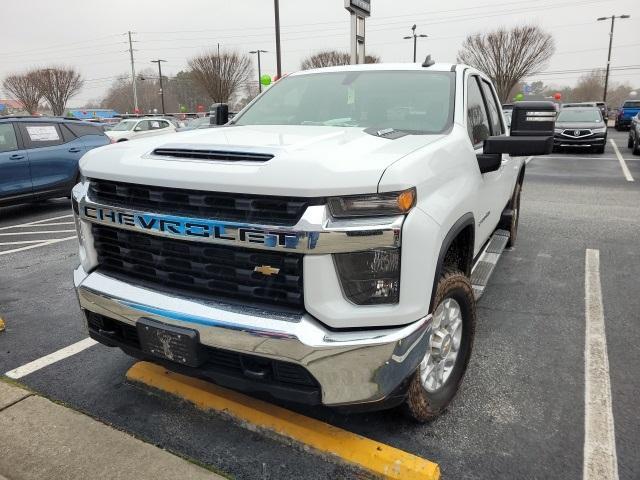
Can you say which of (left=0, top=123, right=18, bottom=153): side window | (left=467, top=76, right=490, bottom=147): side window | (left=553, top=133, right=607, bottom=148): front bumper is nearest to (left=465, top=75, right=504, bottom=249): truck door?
(left=467, top=76, right=490, bottom=147): side window

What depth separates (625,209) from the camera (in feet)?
26.9

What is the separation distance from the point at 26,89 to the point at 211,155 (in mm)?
66260

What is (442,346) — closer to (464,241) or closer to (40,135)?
(464,241)

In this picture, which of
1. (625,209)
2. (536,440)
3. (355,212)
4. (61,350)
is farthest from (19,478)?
(625,209)

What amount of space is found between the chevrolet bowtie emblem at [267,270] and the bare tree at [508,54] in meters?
48.5

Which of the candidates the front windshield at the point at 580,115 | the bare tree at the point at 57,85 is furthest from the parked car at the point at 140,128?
the bare tree at the point at 57,85

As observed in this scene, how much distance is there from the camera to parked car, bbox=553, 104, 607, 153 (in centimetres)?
1652

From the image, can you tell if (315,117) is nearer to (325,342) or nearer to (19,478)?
(325,342)

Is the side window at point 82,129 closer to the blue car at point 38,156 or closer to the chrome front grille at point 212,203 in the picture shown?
the blue car at point 38,156

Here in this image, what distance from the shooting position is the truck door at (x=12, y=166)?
8031 millimetres

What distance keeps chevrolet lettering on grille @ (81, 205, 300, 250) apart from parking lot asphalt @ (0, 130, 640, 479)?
1088mm

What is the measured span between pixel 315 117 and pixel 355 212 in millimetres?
1631

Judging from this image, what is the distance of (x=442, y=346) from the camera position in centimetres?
261

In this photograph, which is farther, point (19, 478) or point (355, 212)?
point (19, 478)
